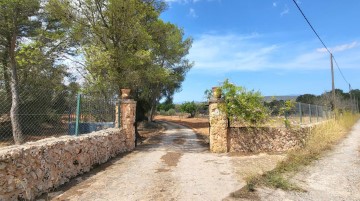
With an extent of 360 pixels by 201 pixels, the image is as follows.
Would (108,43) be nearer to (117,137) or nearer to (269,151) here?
(117,137)

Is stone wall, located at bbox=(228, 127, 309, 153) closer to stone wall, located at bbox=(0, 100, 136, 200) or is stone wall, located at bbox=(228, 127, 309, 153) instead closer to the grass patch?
the grass patch

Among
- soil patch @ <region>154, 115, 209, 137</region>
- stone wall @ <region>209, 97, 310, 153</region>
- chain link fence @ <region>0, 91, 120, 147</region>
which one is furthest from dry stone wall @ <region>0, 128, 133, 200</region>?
soil patch @ <region>154, 115, 209, 137</region>

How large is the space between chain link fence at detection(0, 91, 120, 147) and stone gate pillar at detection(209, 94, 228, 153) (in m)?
5.08

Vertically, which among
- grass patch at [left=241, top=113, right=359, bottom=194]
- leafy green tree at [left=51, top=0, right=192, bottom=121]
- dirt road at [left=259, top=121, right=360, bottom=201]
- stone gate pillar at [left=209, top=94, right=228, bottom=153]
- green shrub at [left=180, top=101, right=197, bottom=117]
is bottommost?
dirt road at [left=259, top=121, right=360, bottom=201]

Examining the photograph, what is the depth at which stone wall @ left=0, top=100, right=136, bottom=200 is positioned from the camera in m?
6.00

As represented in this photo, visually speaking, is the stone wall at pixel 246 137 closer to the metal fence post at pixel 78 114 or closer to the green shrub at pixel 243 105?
the green shrub at pixel 243 105

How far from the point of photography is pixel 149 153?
13086mm

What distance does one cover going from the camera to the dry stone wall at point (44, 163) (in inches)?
236

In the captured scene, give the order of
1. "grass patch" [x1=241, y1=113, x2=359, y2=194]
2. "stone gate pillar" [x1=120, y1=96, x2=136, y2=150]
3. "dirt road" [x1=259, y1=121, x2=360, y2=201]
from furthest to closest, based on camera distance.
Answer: "stone gate pillar" [x1=120, y1=96, x2=136, y2=150] < "grass patch" [x1=241, y1=113, x2=359, y2=194] < "dirt road" [x1=259, y1=121, x2=360, y2=201]

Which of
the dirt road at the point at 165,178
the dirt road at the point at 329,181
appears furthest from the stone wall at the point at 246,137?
the dirt road at the point at 329,181

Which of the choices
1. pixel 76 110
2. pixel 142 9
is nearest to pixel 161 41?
pixel 142 9

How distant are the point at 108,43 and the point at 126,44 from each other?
38.2 inches

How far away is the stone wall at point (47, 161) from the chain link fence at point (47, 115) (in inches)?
21.4

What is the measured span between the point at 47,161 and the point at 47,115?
1.51 m
